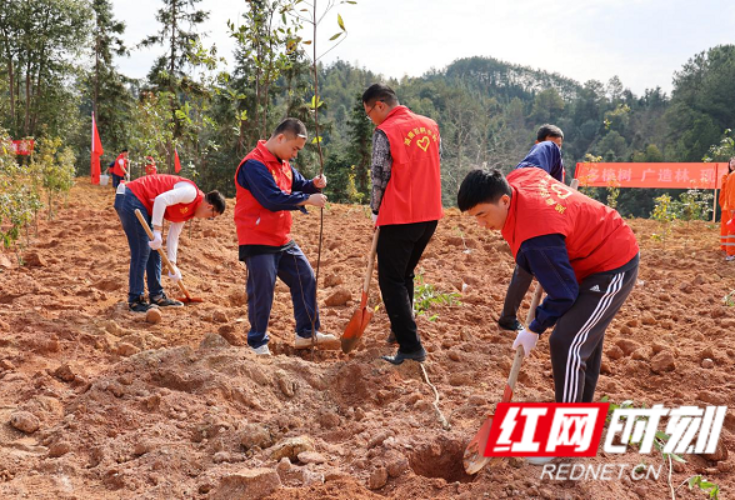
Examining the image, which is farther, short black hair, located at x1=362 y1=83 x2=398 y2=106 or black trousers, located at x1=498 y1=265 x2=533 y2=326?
black trousers, located at x1=498 y1=265 x2=533 y2=326

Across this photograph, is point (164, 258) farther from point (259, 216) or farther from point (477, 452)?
point (477, 452)

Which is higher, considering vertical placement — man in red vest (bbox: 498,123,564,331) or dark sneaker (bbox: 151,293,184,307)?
man in red vest (bbox: 498,123,564,331)

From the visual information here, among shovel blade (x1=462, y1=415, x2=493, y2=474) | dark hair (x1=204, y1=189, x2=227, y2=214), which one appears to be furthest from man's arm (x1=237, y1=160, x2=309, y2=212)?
shovel blade (x1=462, y1=415, x2=493, y2=474)

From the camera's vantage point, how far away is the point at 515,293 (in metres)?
4.20

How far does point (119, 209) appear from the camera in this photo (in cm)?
480

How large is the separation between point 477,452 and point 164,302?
3628 mm

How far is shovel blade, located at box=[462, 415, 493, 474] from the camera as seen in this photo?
2.27m

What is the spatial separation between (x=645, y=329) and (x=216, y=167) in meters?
22.3

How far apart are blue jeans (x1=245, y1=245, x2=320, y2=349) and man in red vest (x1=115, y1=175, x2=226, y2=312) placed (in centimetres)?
100

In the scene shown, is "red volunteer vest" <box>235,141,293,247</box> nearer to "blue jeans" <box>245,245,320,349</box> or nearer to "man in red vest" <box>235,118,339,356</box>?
"man in red vest" <box>235,118,339,356</box>

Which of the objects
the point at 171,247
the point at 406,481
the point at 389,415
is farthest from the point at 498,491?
the point at 171,247

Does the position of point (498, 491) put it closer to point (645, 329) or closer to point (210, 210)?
point (645, 329)

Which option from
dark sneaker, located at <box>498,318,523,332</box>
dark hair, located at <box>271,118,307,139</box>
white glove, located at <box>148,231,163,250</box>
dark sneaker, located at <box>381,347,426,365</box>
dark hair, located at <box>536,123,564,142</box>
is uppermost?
dark hair, located at <box>536,123,564,142</box>

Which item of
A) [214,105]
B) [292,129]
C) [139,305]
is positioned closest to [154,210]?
[139,305]
